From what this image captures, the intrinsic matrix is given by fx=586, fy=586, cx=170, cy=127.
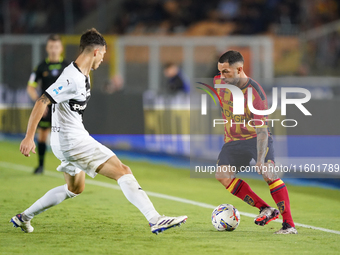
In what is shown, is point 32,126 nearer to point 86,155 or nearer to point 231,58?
point 86,155

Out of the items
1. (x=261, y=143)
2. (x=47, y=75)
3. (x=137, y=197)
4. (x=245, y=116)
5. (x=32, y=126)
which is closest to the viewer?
(x=32, y=126)

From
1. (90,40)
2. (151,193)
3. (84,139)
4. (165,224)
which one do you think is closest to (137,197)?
(165,224)

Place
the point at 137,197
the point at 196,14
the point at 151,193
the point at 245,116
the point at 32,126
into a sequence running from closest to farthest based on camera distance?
the point at 32,126, the point at 137,197, the point at 245,116, the point at 151,193, the point at 196,14

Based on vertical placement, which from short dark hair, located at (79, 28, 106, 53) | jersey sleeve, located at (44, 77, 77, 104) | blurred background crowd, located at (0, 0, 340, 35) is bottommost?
jersey sleeve, located at (44, 77, 77, 104)

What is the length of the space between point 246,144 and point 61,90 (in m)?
1.82

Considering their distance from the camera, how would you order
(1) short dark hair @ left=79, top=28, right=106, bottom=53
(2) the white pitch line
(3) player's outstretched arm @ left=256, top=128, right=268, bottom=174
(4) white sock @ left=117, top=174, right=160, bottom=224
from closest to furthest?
(4) white sock @ left=117, top=174, right=160, bottom=224, (1) short dark hair @ left=79, top=28, right=106, bottom=53, (3) player's outstretched arm @ left=256, top=128, right=268, bottom=174, (2) the white pitch line

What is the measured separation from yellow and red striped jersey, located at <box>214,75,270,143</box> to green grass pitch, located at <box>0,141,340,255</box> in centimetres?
93

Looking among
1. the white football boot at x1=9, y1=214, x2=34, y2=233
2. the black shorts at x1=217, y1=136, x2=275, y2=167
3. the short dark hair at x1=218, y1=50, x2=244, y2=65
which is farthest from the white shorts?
the short dark hair at x1=218, y1=50, x2=244, y2=65

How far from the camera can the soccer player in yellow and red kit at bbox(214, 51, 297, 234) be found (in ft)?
17.4

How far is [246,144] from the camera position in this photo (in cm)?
550

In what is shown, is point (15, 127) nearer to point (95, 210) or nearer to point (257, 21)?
point (95, 210)

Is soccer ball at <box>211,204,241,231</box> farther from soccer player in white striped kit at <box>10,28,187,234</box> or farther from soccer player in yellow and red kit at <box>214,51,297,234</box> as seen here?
soccer player in white striped kit at <box>10,28,187,234</box>

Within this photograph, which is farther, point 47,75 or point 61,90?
point 47,75

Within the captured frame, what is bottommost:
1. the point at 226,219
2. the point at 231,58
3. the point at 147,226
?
the point at 147,226
